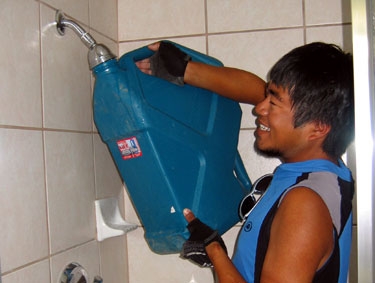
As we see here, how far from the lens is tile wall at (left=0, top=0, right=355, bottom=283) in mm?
884

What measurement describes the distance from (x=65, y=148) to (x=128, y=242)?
48cm

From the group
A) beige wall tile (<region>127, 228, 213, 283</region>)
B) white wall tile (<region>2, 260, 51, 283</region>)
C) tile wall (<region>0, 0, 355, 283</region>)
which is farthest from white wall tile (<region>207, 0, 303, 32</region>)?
white wall tile (<region>2, 260, 51, 283</region>)

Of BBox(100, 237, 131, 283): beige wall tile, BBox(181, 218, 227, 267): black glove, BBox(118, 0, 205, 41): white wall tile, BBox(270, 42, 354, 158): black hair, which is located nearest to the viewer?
BBox(270, 42, 354, 158): black hair

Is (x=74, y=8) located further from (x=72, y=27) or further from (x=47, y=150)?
(x=47, y=150)

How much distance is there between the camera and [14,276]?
86 cm

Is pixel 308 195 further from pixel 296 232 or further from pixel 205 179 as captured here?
pixel 205 179

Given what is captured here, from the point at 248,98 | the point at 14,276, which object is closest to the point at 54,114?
the point at 14,276

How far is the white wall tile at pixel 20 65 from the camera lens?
0.86 metres

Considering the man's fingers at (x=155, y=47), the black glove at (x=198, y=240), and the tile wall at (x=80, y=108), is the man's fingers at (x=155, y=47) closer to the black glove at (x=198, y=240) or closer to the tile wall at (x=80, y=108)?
the tile wall at (x=80, y=108)

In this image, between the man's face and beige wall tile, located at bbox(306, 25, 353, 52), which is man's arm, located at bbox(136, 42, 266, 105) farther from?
beige wall tile, located at bbox(306, 25, 353, 52)

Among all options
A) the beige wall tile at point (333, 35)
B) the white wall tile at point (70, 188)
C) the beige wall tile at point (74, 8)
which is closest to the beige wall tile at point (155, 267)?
the white wall tile at point (70, 188)

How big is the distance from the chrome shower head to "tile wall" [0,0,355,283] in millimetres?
21

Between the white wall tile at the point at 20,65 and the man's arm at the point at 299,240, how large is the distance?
0.56 m

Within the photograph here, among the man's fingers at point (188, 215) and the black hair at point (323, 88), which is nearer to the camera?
the black hair at point (323, 88)
